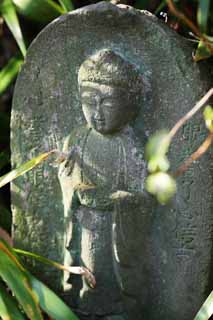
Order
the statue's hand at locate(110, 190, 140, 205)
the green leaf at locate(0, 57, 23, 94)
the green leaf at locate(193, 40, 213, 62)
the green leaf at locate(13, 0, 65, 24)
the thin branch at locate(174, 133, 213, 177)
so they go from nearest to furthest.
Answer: the thin branch at locate(174, 133, 213, 177) < the green leaf at locate(193, 40, 213, 62) < the statue's hand at locate(110, 190, 140, 205) < the green leaf at locate(13, 0, 65, 24) < the green leaf at locate(0, 57, 23, 94)

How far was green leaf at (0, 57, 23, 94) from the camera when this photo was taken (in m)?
2.01

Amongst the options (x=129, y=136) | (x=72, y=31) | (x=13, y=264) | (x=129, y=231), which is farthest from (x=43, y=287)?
(x=72, y=31)

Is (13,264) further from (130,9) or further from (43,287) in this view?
(130,9)

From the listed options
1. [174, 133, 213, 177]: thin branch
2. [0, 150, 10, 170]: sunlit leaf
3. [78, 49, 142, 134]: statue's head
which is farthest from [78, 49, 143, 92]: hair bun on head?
[0, 150, 10, 170]: sunlit leaf

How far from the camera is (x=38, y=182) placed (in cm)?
164

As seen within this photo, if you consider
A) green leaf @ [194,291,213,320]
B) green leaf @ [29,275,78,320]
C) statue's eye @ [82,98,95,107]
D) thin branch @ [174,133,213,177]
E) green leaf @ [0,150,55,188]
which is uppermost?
thin branch @ [174,133,213,177]

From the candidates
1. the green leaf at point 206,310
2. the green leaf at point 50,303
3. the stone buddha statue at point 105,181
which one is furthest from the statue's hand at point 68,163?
the green leaf at point 206,310

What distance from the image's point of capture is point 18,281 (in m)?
1.52

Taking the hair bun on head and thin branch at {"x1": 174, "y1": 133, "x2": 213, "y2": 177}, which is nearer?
thin branch at {"x1": 174, "y1": 133, "x2": 213, "y2": 177}

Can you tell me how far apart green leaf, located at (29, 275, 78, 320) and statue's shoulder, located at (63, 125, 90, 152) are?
0.27 m

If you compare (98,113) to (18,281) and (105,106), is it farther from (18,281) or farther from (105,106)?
(18,281)

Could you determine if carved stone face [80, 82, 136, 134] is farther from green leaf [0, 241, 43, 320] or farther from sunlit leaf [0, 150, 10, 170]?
sunlit leaf [0, 150, 10, 170]

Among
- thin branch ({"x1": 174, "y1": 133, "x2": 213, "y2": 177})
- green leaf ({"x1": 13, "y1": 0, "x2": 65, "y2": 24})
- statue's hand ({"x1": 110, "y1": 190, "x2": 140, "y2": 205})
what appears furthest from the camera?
green leaf ({"x1": 13, "y1": 0, "x2": 65, "y2": 24})

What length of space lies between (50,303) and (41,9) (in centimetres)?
67
